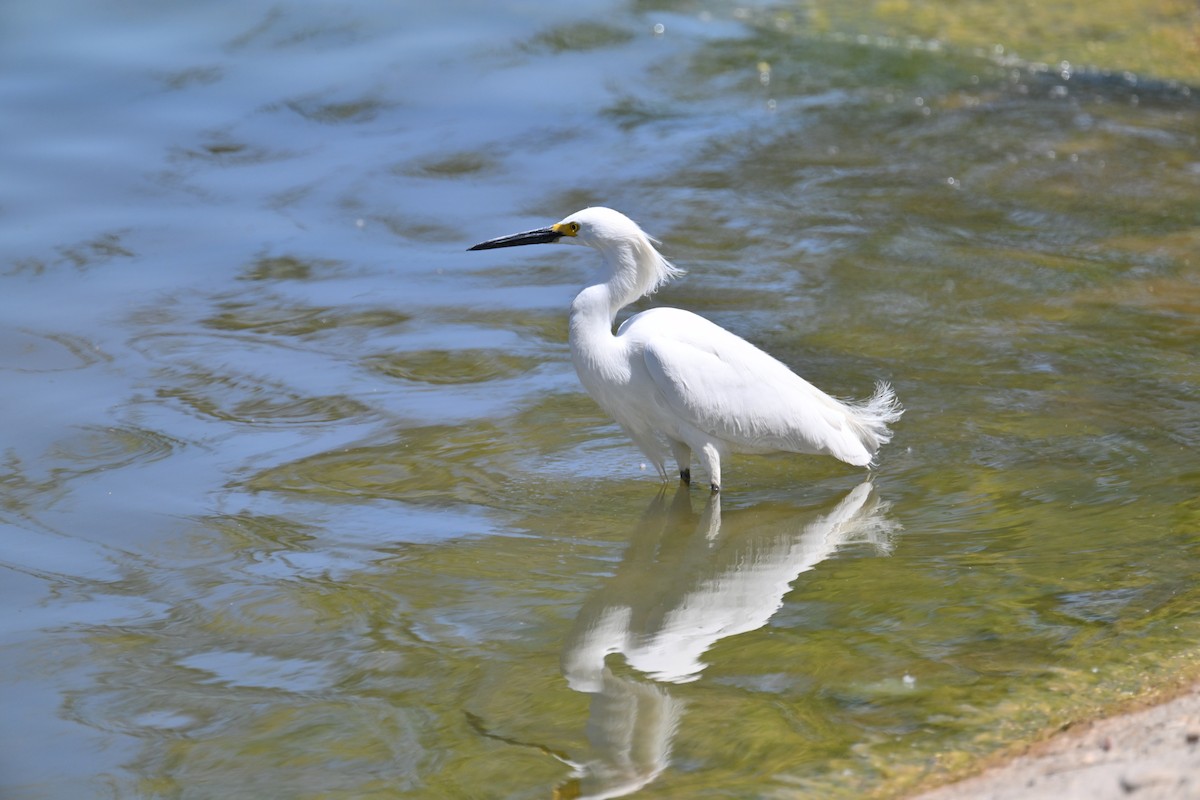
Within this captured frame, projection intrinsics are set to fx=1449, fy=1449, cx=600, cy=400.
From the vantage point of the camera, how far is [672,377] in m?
5.44

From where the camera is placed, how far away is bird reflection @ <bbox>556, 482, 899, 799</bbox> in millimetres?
3893

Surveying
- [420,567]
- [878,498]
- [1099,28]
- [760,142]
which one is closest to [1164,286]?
[878,498]

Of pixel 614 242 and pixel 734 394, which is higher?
pixel 614 242

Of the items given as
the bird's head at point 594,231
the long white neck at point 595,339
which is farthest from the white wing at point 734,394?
the bird's head at point 594,231

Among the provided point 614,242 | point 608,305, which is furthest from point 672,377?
point 614,242

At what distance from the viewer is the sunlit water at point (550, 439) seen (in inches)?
158

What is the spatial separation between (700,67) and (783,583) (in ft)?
26.5

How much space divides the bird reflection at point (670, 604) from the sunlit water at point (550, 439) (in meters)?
0.02

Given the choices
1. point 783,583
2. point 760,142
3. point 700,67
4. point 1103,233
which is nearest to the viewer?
point 783,583

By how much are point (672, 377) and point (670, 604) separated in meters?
0.99

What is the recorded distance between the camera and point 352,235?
8.73 meters

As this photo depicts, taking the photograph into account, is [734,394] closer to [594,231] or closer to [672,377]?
[672,377]

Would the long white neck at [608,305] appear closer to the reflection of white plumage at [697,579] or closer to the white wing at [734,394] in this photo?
the white wing at [734,394]

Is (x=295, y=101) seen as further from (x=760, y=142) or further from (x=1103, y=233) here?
(x=1103, y=233)
